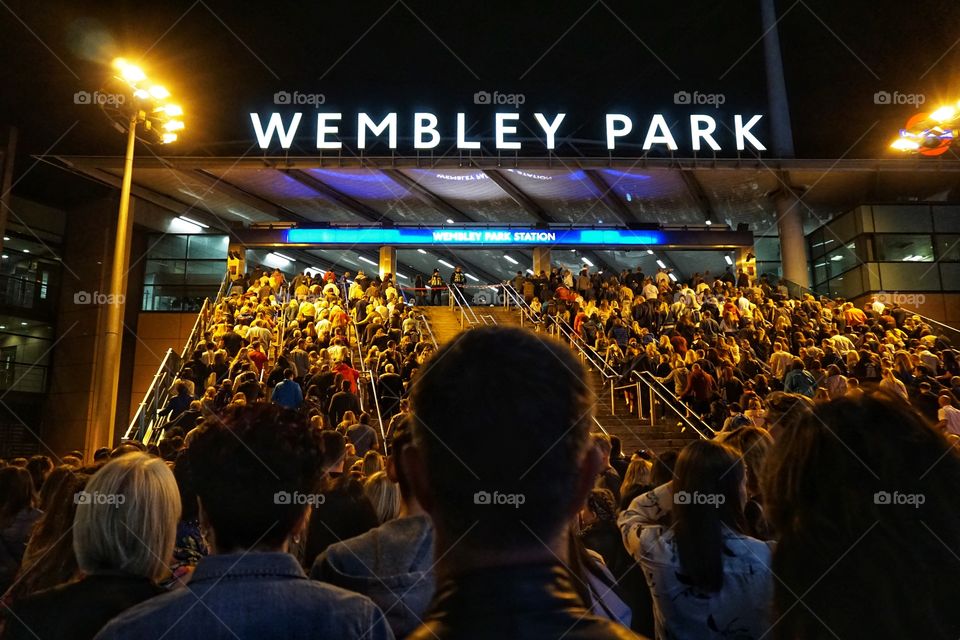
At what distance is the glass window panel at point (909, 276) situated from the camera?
86.5 feet

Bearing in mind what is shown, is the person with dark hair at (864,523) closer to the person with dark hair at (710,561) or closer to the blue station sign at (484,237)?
the person with dark hair at (710,561)

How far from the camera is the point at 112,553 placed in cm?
226

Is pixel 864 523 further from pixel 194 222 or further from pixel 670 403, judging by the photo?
pixel 194 222

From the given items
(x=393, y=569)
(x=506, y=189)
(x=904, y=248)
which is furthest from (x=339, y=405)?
(x=904, y=248)

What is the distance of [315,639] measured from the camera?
5.90 ft

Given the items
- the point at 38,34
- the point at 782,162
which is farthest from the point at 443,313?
the point at 38,34

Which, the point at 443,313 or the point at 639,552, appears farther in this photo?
the point at 443,313

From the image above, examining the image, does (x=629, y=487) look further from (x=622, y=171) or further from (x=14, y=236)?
(x=14, y=236)

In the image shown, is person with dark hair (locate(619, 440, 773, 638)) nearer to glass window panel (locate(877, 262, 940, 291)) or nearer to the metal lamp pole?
the metal lamp pole

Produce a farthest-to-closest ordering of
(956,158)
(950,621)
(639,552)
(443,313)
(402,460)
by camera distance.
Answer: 1. (956,158)
2. (443,313)
3. (639,552)
4. (950,621)
5. (402,460)

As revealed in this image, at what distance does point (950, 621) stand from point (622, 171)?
81.6 ft

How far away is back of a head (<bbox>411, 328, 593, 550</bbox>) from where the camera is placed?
45.0 inches

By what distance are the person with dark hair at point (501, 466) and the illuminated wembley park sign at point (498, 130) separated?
25.0 metres

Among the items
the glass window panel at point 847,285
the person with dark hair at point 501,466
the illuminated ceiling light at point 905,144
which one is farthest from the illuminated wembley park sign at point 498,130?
the person with dark hair at point 501,466
